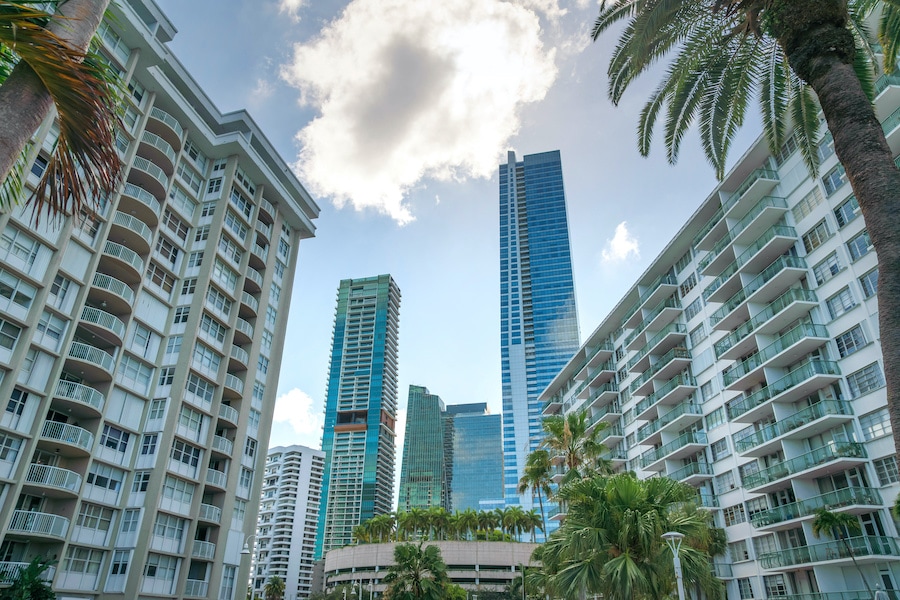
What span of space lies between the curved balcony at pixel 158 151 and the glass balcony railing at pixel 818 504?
49934 millimetres

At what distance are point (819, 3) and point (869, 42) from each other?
9995 mm

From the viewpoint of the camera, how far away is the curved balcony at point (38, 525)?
109 ft

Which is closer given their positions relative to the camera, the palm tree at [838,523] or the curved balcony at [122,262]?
the palm tree at [838,523]

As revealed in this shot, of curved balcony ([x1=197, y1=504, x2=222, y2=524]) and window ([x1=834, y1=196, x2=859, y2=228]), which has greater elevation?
window ([x1=834, y1=196, x2=859, y2=228])

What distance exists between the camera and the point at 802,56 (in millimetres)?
11664

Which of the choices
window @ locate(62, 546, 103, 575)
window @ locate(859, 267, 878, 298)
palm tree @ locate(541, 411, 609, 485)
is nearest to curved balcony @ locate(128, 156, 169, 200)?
window @ locate(62, 546, 103, 575)

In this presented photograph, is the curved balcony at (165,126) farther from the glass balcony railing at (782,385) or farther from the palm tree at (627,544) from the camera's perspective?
the glass balcony railing at (782,385)

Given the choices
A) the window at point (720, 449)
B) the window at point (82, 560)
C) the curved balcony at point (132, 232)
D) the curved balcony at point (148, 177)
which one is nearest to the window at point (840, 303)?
the window at point (720, 449)

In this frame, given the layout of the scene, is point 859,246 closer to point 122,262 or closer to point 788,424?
point 788,424

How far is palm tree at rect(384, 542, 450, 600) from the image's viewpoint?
47469 millimetres

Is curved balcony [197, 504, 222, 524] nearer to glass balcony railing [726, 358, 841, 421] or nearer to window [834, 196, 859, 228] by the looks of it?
glass balcony railing [726, 358, 841, 421]

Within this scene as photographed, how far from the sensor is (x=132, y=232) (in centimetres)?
4281

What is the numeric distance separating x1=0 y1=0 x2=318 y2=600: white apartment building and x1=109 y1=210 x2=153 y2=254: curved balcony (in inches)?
5.9

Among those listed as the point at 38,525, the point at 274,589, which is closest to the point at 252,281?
the point at 38,525
